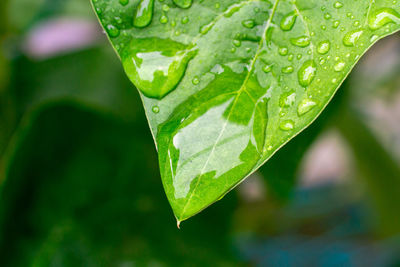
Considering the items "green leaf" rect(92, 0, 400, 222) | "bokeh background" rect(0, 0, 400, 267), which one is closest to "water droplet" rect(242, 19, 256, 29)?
"green leaf" rect(92, 0, 400, 222)

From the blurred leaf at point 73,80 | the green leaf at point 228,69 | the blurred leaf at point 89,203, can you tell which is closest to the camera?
the green leaf at point 228,69

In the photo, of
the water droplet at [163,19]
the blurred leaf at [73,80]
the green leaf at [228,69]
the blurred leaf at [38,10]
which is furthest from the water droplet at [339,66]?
the blurred leaf at [38,10]

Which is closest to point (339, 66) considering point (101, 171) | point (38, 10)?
point (101, 171)

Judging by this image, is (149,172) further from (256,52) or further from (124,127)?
(256,52)

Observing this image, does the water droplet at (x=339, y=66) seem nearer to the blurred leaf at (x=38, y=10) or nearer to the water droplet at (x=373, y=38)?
the water droplet at (x=373, y=38)

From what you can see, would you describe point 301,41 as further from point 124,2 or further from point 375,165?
point 375,165

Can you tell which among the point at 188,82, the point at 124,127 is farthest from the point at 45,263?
the point at 188,82

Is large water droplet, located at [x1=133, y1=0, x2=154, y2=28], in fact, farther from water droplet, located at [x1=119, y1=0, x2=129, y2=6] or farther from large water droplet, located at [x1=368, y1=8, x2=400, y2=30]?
large water droplet, located at [x1=368, y1=8, x2=400, y2=30]
